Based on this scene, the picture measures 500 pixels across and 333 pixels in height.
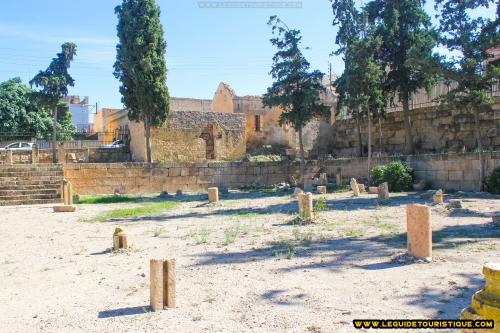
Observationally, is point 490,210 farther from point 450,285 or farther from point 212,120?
point 212,120

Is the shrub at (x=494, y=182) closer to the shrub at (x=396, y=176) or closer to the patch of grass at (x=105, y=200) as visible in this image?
the shrub at (x=396, y=176)

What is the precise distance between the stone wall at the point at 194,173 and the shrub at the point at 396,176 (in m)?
0.80

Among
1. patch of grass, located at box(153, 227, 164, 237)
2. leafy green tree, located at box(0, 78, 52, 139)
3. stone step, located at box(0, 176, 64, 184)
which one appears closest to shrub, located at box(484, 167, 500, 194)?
patch of grass, located at box(153, 227, 164, 237)

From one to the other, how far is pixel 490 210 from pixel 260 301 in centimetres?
852

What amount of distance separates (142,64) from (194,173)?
5853 mm

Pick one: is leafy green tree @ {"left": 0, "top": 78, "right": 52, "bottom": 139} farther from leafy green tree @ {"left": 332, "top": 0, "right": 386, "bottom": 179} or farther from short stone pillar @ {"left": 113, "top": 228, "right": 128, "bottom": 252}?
short stone pillar @ {"left": 113, "top": 228, "right": 128, "bottom": 252}

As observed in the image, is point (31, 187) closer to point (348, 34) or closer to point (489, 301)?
point (348, 34)

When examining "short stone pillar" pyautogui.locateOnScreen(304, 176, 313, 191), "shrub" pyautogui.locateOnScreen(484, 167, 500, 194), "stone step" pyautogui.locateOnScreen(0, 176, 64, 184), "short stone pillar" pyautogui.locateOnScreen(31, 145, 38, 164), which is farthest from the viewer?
"short stone pillar" pyautogui.locateOnScreen(31, 145, 38, 164)

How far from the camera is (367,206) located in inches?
509

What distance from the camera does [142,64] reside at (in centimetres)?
2181

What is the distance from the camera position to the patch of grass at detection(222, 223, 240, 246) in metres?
8.02

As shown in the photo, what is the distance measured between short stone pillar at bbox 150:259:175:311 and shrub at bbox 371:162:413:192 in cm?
1378

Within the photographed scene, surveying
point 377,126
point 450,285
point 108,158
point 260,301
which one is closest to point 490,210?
point 450,285

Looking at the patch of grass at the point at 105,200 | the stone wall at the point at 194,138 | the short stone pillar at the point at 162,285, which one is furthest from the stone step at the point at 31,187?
the short stone pillar at the point at 162,285
